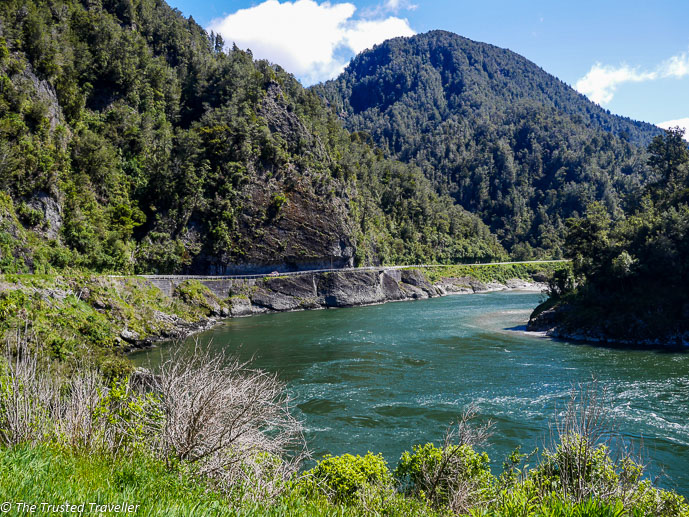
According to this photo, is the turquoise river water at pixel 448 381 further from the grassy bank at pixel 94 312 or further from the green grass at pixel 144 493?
the grassy bank at pixel 94 312

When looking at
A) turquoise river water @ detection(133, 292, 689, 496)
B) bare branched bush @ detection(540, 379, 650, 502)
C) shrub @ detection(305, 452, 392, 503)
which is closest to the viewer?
bare branched bush @ detection(540, 379, 650, 502)

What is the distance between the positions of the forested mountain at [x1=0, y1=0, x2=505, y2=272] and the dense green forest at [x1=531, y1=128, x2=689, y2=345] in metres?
39.8

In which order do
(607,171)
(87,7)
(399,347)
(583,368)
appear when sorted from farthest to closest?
(607,171) → (87,7) → (399,347) → (583,368)

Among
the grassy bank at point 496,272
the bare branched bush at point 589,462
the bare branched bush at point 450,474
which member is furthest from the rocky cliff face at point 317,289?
the bare branched bush at point 589,462

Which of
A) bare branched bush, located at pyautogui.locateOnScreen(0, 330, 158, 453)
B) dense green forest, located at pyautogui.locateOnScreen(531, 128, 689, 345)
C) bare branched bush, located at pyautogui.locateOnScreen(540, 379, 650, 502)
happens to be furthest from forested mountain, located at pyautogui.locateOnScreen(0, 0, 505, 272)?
dense green forest, located at pyautogui.locateOnScreen(531, 128, 689, 345)

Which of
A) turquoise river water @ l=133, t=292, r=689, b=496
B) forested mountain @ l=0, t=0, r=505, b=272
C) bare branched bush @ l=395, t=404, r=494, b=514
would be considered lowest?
turquoise river water @ l=133, t=292, r=689, b=496

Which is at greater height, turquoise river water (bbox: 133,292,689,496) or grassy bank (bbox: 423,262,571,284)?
grassy bank (bbox: 423,262,571,284)

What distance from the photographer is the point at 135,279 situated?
1865 inches

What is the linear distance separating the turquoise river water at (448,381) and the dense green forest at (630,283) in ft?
14.9

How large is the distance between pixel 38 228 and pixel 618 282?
57.2 metres

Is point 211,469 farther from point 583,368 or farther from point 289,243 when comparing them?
point 289,243

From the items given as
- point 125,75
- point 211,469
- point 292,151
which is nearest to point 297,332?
point 211,469

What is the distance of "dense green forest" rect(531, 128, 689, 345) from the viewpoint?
38250 mm

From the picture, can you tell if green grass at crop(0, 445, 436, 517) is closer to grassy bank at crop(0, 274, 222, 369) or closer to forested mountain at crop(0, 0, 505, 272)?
grassy bank at crop(0, 274, 222, 369)
